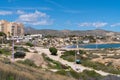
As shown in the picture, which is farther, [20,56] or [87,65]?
[87,65]

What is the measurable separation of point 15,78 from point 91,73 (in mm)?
29513

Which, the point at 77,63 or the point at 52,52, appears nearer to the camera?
the point at 77,63

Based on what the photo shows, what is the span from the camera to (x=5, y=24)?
587 ft

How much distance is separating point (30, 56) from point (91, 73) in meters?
12.2

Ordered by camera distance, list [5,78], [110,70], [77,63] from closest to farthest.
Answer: [5,78] < [110,70] < [77,63]

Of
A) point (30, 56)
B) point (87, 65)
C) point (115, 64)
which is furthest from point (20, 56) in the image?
point (115, 64)

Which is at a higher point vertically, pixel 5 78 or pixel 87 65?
pixel 5 78

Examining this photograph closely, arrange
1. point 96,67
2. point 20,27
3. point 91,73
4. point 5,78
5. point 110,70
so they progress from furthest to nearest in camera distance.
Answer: point 20,27 → point 96,67 → point 110,70 → point 91,73 → point 5,78

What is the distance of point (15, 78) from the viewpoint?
32.9ft

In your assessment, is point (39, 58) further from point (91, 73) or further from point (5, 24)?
point (5, 24)

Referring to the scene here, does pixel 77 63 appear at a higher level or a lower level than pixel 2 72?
lower

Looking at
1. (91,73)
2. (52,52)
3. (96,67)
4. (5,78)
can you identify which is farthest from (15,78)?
(52,52)

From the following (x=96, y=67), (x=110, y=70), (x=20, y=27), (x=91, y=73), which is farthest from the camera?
(x=20, y=27)

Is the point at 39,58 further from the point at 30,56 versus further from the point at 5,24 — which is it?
the point at 5,24
